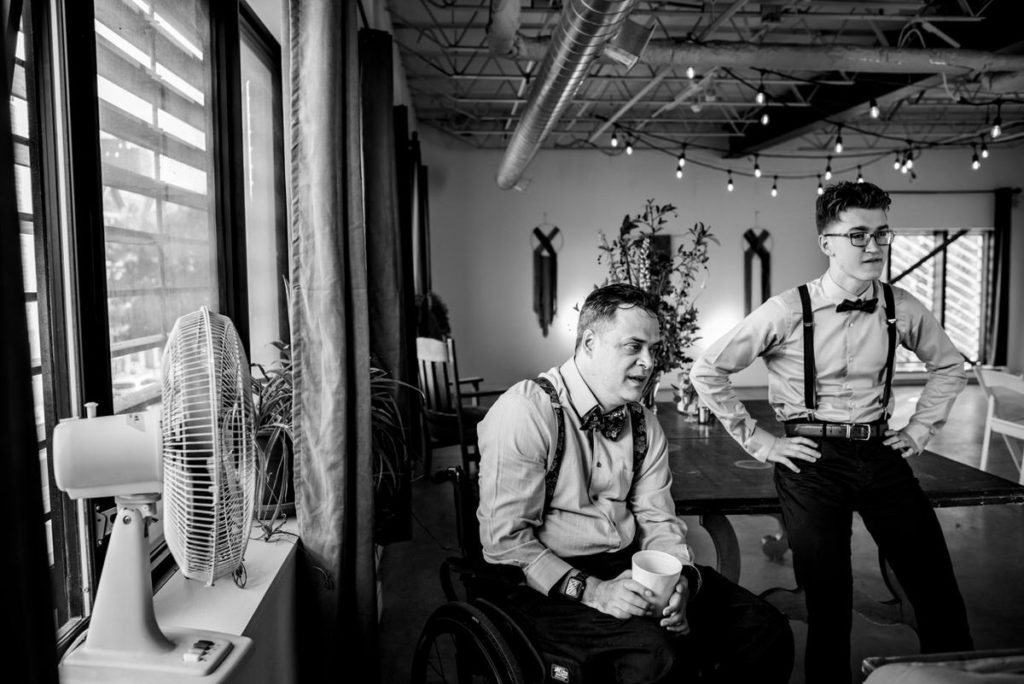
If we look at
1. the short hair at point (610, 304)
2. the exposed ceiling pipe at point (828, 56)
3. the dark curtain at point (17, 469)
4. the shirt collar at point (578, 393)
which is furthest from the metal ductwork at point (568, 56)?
the dark curtain at point (17, 469)

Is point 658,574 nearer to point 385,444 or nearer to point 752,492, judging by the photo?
point 385,444

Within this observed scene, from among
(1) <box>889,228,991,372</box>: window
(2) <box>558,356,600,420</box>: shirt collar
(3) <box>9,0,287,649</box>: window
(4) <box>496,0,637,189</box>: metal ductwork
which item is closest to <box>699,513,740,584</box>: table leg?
(2) <box>558,356,600,420</box>: shirt collar

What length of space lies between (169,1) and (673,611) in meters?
2.24

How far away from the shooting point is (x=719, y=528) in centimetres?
289

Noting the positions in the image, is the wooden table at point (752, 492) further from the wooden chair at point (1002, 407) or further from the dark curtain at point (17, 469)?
the dark curtain at point (17, 469)

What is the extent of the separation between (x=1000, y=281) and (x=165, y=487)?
1267 cm

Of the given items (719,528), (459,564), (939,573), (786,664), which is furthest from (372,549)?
(939,573)

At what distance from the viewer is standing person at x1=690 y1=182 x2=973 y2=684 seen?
2158mm

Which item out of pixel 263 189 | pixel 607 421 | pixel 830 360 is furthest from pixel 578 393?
pixel 263 189

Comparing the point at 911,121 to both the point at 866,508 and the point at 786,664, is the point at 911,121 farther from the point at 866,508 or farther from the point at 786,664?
the point at 786,664

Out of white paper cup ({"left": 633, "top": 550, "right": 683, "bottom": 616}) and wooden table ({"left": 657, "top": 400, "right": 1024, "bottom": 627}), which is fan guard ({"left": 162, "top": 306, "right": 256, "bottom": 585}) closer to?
white paper cup ({"left": 633, "top": 550, "right": 683, "bottom": 616})

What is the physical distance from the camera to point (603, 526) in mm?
1960

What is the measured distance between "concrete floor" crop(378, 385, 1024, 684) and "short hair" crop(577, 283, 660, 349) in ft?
5.02

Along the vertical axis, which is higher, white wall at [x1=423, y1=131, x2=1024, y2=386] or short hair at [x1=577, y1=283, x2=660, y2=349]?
white wall at [x1=423, y1=131, x2=1024, y2=386]
